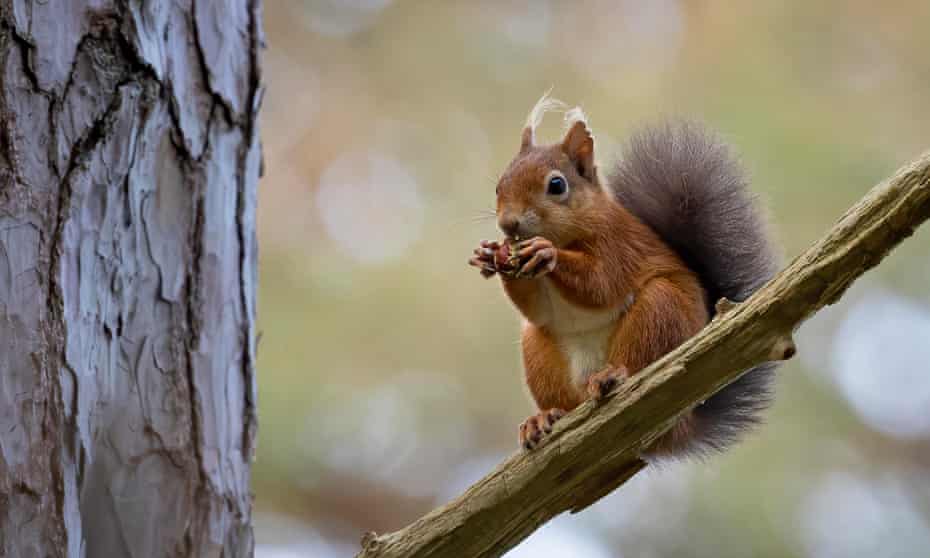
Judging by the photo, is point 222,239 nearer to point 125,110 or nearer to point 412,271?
point 125,110

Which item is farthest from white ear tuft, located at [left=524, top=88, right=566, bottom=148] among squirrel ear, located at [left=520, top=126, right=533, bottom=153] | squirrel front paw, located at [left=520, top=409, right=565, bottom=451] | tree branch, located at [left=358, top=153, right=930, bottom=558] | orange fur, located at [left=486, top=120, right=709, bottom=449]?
tree branch, located at [left=358, top=153, right=930, bottom=558]

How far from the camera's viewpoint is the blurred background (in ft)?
9.96

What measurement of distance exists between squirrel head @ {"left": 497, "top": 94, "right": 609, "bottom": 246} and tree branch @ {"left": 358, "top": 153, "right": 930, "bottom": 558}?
52 centimetres

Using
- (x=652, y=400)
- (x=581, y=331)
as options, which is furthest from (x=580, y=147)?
(x=652, y=400)

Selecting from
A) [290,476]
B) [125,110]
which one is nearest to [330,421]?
[290,476]

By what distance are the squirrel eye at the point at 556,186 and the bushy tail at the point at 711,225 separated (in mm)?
176

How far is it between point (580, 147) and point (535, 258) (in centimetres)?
48

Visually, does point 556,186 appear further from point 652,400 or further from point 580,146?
point 652,400

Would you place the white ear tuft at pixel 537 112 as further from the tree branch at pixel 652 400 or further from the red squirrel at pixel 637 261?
the tree branch at pixel 652 400

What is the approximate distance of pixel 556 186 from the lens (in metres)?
2.09

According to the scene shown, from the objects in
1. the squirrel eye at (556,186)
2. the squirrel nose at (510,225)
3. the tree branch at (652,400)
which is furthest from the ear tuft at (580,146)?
the tree branch at (652,400)

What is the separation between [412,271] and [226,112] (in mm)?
1490

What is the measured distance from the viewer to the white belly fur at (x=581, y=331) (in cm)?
198

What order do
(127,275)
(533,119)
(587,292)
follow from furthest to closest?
(533,119) → (587,292) → (127,275)
